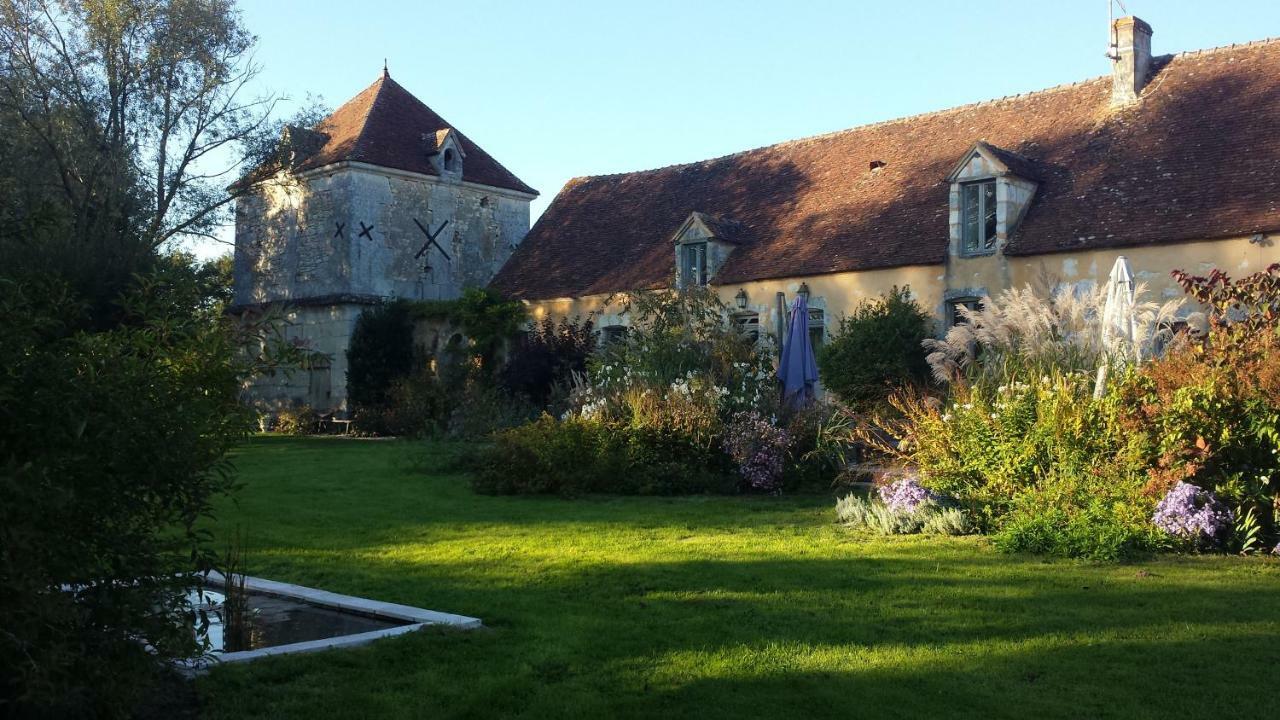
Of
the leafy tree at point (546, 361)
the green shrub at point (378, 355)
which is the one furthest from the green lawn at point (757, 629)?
the green shrub at point (378, 355)

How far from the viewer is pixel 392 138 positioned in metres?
27.8

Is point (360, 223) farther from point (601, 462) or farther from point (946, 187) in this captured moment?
point (601, 462)

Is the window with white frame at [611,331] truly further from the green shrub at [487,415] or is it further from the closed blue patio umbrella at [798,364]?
the closed blue patio umbrella at [798,364]

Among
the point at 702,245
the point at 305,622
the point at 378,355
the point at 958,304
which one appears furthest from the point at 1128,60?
the point at 305,622

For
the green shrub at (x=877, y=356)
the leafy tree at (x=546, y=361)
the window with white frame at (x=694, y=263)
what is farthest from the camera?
the leafy tree at (x=546, y=361)

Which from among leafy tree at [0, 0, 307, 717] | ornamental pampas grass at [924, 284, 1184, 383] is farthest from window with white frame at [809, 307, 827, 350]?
leafy tree at [0, 0, 307, 717]

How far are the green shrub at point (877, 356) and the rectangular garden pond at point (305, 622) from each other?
1173 centimetres

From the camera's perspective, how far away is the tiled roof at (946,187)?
1647 cm

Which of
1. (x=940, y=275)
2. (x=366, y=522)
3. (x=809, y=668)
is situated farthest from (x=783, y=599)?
(x=940, y=275)

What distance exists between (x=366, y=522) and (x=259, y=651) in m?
5.28

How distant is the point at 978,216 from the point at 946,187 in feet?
5.02

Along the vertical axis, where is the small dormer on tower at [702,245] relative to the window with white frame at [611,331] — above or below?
above

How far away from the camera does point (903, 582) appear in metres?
7.25

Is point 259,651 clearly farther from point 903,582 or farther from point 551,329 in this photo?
point 551,329
